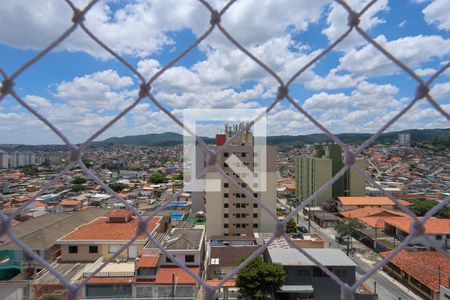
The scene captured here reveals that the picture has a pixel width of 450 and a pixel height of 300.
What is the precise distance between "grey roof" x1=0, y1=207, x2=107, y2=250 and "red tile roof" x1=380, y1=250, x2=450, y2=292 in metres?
6.96

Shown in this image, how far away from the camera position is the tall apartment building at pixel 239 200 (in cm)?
878

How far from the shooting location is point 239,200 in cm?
889

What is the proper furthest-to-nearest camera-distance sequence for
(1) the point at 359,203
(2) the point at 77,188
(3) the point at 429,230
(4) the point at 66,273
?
(2) the point at 77,188, (1) the point at 359,203, (3) the point at 429,230, (4) the point at 66,273

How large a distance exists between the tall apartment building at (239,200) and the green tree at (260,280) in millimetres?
3790

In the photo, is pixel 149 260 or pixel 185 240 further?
pixel 185 240

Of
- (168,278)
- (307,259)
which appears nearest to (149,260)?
(168,278)

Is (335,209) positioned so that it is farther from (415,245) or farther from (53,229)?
(53,229)

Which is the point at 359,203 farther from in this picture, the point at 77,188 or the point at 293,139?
the point at 293,139

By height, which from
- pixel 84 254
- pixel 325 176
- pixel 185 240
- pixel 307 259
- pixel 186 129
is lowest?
pixel 84 254

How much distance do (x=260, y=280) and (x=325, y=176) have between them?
9.44 meters

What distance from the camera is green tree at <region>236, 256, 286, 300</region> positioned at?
468 cm

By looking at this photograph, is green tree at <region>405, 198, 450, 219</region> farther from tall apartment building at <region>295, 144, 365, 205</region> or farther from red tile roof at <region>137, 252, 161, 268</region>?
red tile roof at <region>137, 252, 161, 268</region>

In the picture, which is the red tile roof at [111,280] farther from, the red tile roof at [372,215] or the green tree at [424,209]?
the green tree at [424,209]

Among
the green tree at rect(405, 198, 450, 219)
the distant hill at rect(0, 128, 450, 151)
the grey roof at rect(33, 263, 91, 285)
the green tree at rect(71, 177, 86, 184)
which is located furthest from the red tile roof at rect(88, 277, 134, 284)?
the green tree at rect(71, 177, 86, 184)
